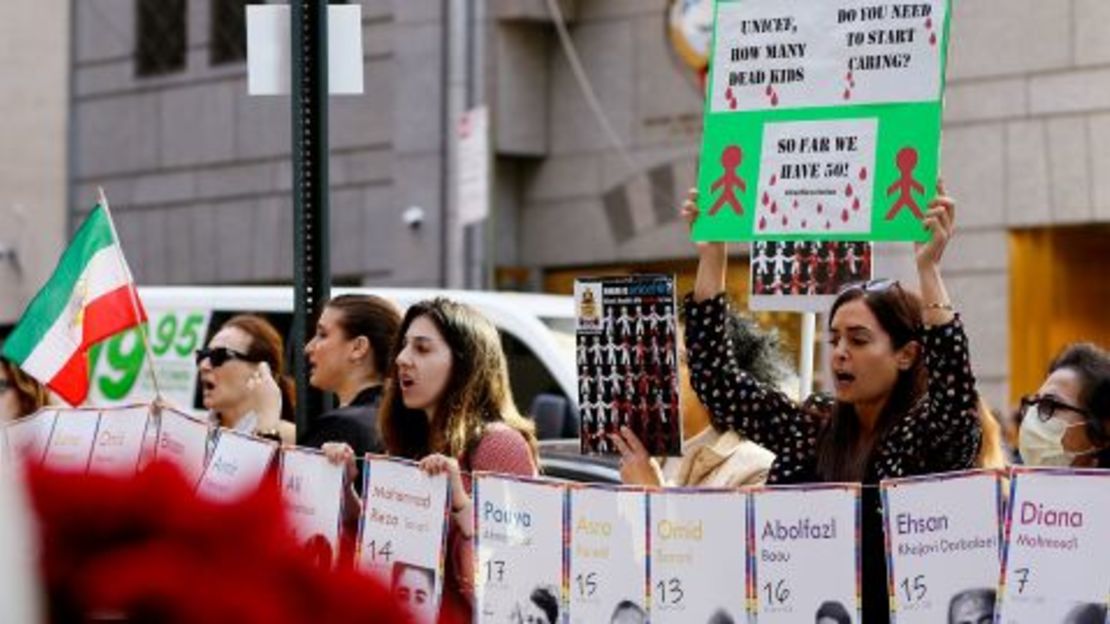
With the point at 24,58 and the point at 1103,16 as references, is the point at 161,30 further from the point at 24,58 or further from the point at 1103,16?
the point at 1103,16

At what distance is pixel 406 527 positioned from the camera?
631 centimetres

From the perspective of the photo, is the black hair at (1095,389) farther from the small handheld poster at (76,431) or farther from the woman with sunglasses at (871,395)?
the small handheld poster at (76,431)

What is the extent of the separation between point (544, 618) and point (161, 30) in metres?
21.4

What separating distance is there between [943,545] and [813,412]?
Result: 1.06 m

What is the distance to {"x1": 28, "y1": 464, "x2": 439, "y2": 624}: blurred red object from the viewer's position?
4.45ft

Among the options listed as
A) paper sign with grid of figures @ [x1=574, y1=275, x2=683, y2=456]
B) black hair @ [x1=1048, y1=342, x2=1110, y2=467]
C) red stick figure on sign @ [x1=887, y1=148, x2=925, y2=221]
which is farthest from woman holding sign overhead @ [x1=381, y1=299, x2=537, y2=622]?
black hair @ [x1=1048, y1=342, x2=1110, y2=467]

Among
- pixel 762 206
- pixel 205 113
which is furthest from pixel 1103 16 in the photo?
pixel 762 206

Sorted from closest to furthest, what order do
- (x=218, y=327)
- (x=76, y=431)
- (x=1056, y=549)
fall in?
(x=1056, y=549)
(x=76, y=431)
(x=218, y=327)

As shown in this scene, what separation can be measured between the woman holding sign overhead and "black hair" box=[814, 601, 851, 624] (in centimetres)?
121

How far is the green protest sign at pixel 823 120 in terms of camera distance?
6.76 metres

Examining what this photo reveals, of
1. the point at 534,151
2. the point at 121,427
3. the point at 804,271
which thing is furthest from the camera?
the point at 534,151

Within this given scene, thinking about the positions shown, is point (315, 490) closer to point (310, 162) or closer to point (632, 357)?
point (632, 357)

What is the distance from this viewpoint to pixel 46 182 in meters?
28.0

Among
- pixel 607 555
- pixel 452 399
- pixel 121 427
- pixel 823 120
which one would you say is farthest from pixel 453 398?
pixel 121 427
